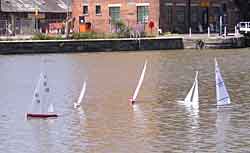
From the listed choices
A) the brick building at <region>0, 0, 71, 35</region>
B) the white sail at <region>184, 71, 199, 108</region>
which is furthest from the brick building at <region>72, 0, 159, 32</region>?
the white sail at <region>184, 71, 199, 108</region>

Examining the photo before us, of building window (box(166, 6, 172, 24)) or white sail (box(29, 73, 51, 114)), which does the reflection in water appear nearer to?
white sail (box(29, 73, 51, 114))

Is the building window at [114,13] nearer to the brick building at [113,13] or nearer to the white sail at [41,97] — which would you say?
the brick building at [113,13]

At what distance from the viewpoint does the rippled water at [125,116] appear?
17.9 meters

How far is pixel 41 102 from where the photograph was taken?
2245cm

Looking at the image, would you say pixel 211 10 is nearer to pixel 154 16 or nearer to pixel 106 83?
pixel 154 16

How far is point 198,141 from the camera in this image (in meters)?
18.1

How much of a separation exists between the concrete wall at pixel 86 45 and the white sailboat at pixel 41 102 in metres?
41.6

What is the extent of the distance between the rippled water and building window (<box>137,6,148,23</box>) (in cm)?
3856

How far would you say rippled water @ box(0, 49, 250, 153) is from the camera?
17.9 metres

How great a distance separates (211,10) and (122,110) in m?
61.0

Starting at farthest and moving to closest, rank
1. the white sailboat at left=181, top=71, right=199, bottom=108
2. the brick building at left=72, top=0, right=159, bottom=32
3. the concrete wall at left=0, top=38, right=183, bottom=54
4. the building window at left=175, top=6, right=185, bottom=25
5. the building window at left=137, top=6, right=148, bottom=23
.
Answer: the building window at left=175, top=6, right=185, bottom=25 → the building window at left=137, top=6, right=148, bottom=23 → the brick building at left=72, top=0, right=159, bottom=32 → the concrete wall at left=0, top=38, right=183, bottom=54 → the white sailboat at left=181, top=71, right=199, bottom=108

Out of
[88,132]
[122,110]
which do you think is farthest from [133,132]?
[122,110]

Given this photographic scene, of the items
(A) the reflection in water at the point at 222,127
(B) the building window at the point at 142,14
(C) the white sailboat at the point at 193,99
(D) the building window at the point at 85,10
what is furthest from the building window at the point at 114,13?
(A) the reflection in water at the point at 222,127

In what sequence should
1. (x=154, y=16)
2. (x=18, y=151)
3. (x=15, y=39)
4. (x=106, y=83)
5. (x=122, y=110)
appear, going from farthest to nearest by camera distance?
(x=154, y=16), (x=15, y=39), (x=106, y=83), (x=122, y=110), (x=18, y=151)
